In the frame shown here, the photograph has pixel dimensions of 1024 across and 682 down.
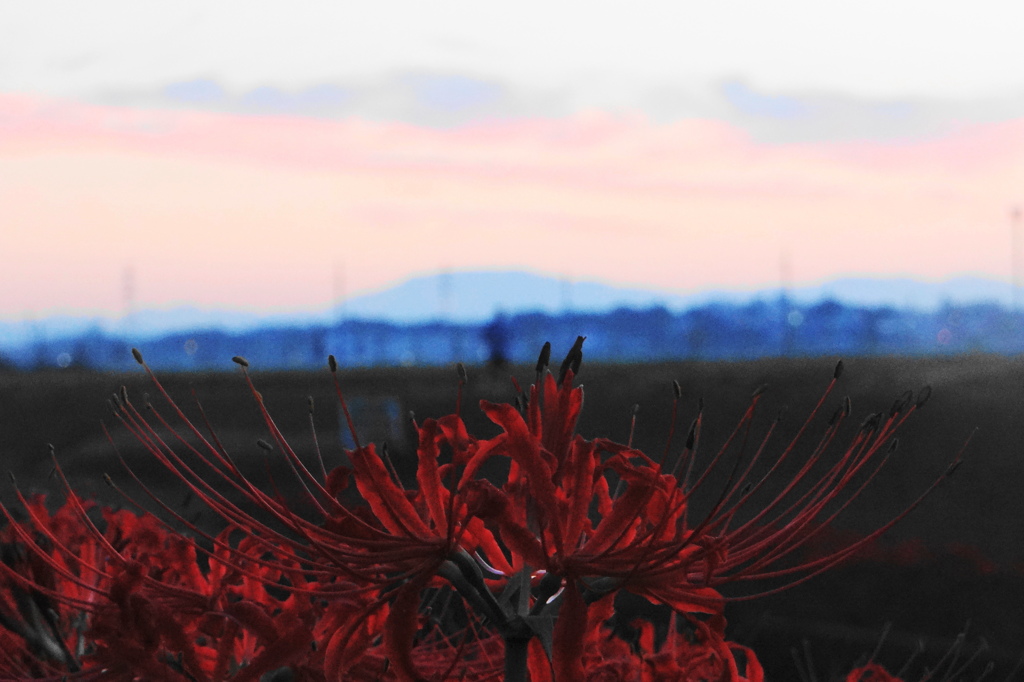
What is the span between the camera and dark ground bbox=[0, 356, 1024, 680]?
20.1ft

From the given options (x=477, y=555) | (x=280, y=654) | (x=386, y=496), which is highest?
(x=386, y=496)

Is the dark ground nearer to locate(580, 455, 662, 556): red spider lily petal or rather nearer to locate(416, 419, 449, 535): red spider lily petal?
locate(416, 419, 449, 535): red spider lily petal

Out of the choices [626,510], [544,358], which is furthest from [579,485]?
[544,358]

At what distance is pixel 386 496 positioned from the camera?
132 cm

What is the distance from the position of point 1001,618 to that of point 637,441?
9154mm

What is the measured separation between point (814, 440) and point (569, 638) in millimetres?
13465

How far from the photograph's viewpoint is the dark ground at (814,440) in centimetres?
611

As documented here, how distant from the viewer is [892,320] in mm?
58250

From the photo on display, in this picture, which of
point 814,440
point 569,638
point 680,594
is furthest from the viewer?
point 814,440

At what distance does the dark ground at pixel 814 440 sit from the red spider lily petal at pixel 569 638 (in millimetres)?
689

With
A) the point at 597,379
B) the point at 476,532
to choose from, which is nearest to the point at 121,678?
the point at 476,532

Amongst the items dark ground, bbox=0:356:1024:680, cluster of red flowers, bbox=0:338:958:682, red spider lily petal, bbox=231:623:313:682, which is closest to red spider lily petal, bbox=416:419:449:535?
cluster of red flowers, bbox=0:338:958:682

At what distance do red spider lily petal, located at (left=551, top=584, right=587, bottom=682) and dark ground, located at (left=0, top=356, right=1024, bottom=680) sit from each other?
2.26ft

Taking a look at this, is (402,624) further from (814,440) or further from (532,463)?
(814,440)
